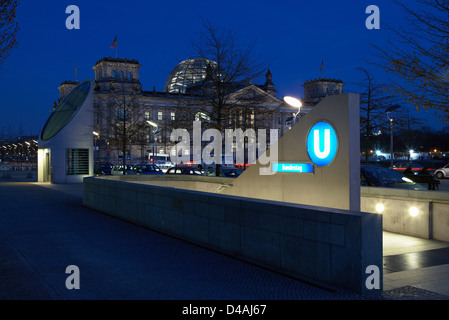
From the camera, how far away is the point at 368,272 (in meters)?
6.19

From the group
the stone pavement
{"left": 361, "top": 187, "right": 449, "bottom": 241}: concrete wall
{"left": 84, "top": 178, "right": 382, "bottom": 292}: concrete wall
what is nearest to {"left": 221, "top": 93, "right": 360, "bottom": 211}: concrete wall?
{"left": 84, "top": 178, "right": 382, "bottom": 292}: concrete wall

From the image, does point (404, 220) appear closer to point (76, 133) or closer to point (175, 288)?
point (175, 288)

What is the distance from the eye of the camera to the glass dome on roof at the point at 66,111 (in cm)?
3350

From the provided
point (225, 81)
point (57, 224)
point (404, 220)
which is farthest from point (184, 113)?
point (404, 220)

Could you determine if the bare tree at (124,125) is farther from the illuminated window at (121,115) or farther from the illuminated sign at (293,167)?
the illuminated sign at (293,167)

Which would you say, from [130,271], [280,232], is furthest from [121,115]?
[280,232]

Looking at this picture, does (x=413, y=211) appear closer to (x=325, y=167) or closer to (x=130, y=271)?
(x=325, y=167)

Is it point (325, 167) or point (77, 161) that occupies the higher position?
point (77, 161)

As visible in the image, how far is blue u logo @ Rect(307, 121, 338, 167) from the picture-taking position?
881cm

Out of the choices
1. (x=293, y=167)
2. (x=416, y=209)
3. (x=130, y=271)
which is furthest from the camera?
(x=416, y=209)

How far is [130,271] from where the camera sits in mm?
7496

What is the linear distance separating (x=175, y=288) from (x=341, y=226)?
8.48 feet

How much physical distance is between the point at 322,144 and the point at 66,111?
30691 mm
